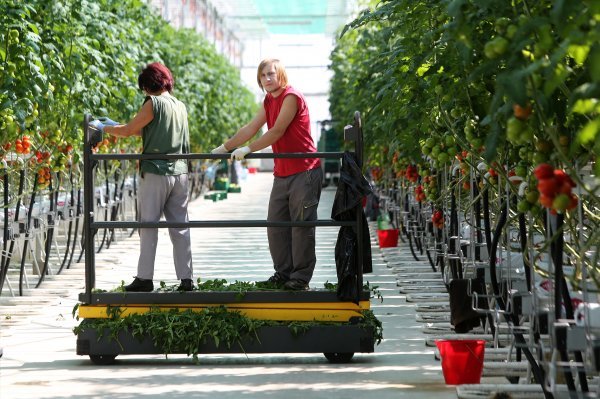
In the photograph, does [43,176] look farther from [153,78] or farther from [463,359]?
[463,359]

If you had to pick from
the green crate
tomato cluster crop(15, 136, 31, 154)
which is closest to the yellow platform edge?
tomato cluster crop(15, 136, 31, 154)

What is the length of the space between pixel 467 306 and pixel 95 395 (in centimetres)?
205

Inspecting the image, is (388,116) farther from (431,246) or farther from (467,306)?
(431,246)

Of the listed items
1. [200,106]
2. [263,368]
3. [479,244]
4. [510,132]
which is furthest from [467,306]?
[200,106]

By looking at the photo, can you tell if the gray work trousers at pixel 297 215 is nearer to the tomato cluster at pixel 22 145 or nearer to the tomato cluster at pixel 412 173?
the tomato cluster at pixel 22 145

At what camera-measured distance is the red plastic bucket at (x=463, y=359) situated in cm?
528

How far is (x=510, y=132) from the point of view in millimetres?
3623

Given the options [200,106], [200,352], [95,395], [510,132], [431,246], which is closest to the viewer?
[510,132]

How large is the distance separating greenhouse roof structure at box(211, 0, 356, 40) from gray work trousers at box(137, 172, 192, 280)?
1120 inches

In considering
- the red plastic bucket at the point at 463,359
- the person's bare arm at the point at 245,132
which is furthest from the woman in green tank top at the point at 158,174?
the red plastic bucket at the point at 463,359

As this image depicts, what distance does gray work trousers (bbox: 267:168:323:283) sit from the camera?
6.23 meters

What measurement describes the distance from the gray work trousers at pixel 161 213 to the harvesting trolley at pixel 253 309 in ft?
0.80

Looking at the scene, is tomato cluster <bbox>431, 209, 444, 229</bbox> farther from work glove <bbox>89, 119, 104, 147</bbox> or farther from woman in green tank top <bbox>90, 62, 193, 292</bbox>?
work glove <bbox>89, 119, 104, 147</bbox>

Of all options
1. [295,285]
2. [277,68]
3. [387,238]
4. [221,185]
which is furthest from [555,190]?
[221,185]
